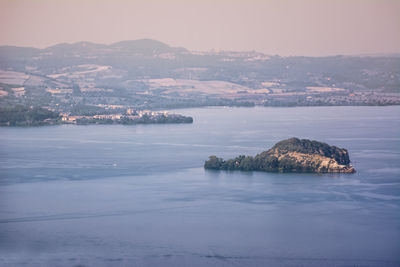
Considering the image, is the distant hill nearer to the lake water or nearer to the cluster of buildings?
the cluster of buildings

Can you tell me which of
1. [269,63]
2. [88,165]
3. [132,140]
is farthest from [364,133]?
[269,63]

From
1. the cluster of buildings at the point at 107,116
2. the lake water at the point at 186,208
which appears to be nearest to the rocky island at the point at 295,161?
the lake water at the point at 186,208

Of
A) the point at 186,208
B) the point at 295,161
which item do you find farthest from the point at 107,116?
the point at 186,208

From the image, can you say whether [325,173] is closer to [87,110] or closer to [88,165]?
[88,165]

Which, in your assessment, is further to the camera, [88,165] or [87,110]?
[87,110]

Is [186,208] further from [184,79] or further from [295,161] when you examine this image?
[184,79]

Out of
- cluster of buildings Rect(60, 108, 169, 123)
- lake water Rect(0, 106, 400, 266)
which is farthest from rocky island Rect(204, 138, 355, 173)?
cluster of buildings Rect(60, 108, 169, 123)

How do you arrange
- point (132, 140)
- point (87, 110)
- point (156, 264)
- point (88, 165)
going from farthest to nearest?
point (87, 110)
point (132, 140)
point (88, 165)
point (156, 264)
